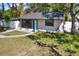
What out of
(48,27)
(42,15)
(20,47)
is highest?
(42,15)

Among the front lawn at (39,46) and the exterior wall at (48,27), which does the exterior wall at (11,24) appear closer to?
the front lawn at (39,46)

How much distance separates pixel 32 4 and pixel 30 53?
714 millimetres

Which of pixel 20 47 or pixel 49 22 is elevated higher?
pixel 49 22

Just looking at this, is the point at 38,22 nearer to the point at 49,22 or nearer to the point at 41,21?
the point at 41,21

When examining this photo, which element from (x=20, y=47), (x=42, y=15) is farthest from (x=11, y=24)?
(x=42, y=15)

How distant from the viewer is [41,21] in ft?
13.4

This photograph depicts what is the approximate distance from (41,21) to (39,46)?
1.21 ft

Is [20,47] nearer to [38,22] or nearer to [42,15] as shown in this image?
[38,22]

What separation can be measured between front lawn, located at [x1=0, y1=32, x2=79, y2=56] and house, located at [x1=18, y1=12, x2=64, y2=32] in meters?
0.09

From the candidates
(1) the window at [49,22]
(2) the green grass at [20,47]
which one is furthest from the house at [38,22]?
(2) the green grass at [20,47]

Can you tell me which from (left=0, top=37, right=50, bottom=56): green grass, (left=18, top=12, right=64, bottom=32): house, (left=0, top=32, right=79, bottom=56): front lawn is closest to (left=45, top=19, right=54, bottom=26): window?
(left=18, top=12, right=64, bottom=32): house

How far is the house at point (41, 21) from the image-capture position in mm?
4043

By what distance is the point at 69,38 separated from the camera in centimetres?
404

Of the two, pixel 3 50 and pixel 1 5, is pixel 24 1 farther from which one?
pixel 3 50
